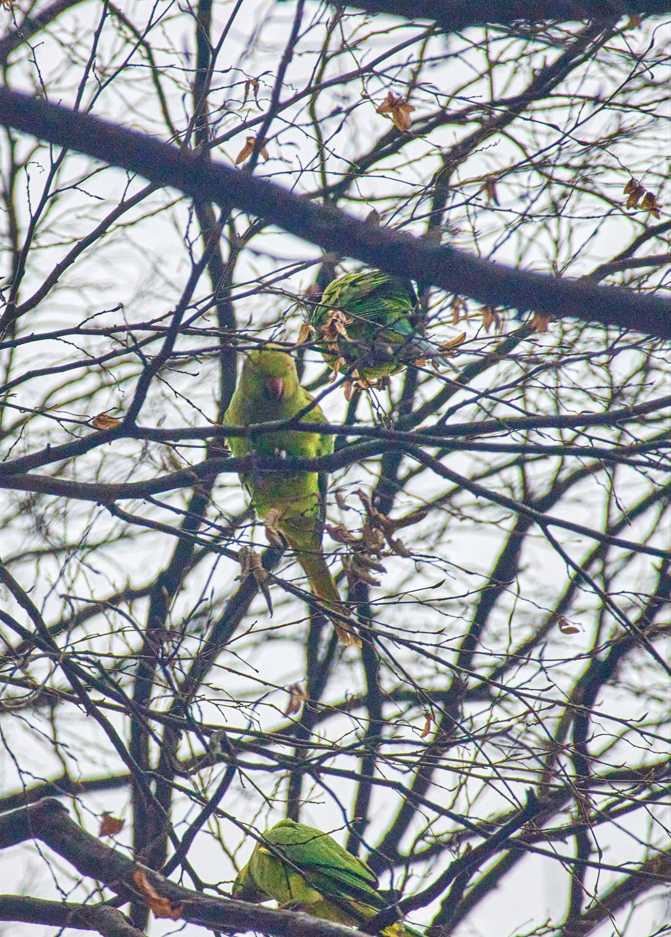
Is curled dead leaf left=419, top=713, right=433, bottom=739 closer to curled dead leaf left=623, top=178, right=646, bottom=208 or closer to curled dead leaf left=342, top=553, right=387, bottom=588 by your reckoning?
curled dead leaf left=342, top=553, right=387, bottom=588

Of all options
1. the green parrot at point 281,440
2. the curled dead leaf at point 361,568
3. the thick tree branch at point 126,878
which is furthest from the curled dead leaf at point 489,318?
the thick tree branch at point 126,878

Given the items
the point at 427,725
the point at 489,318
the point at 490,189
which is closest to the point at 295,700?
the point at 427,725

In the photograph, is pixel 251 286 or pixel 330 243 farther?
pixel 251 286

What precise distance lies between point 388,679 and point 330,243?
13.7 ft

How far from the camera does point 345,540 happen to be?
3119 millimetres

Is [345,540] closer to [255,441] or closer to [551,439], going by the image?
[551,439]

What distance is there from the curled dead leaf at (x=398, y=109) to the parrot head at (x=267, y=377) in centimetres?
174

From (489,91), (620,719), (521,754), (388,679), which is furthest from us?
(388,679)

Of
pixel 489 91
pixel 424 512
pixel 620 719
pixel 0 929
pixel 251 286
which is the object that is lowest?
pixel 0 929

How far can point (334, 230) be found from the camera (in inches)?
82.4

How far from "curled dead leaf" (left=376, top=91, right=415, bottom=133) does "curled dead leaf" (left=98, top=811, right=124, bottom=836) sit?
294 centimetres

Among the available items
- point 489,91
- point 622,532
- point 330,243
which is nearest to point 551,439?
point 330,243

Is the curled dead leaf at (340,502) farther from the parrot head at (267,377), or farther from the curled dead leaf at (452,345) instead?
the parrot head at (267,377)

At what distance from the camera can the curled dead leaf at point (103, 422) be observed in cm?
330
